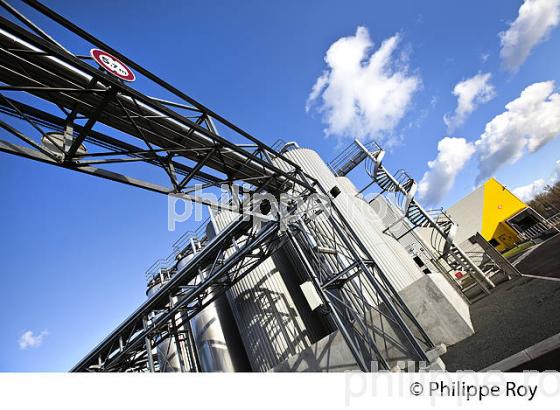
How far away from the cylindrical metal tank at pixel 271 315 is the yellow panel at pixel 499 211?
71.0 feet

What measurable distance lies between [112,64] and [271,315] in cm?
980

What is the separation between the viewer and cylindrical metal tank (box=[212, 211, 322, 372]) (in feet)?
33.2

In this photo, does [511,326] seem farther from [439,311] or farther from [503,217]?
[503,217]

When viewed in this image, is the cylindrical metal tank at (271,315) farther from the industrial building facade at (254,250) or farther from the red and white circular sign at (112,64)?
the red and white circular sign at (112,64)

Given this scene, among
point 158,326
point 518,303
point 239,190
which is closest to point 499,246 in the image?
point 518,303

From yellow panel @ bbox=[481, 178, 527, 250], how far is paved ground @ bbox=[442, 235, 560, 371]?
1825 centimetres

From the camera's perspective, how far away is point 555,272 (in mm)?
8102


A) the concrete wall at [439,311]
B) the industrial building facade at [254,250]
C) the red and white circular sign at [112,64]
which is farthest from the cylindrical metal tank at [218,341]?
the red and white circular sign at [112,64]

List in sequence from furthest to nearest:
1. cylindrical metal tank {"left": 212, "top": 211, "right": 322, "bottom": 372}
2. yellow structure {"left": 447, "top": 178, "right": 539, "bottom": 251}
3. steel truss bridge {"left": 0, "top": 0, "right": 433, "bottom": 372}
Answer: yellow structure {"left": 447, "top": 178, "right": 539, "bottom": 251} < cylindrical metal tank {"left": 212, "top": 211, "right": 322, "bottom": 372} < steel truss bridge {"left": 0, "top": 0, "right": 433, "bottom": 372}

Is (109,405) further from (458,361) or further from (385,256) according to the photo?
(385,256)

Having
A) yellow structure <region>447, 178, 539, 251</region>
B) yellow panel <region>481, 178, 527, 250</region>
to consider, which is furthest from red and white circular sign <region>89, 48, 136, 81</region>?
yellow panel <region>481, 178, 527, 250</region>

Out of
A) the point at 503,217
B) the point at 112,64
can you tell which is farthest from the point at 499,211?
the point at 112,64

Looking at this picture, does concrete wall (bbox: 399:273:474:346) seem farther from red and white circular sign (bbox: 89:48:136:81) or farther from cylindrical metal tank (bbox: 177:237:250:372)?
red and white circular sign (bbox: 89:48:136:81)

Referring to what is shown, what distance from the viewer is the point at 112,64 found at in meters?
4.91
